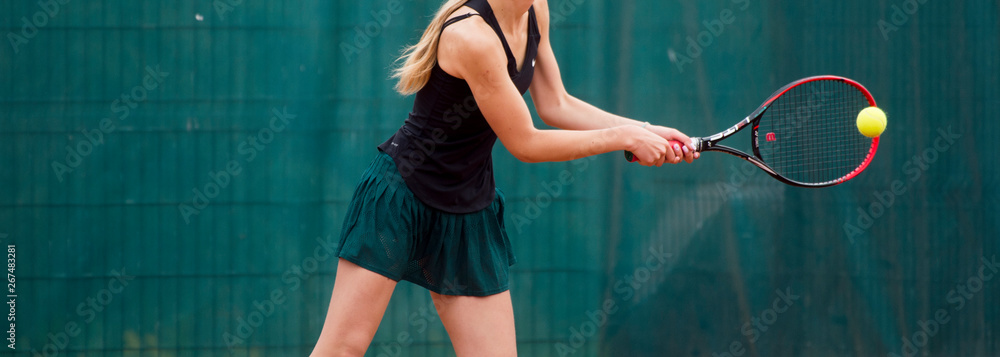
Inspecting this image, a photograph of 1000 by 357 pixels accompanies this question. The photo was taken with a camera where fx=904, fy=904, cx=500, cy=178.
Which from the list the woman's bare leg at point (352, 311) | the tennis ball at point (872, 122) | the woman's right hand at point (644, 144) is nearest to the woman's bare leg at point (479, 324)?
the woman's bare leg at point (352, 311)

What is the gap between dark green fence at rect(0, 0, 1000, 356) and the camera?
4.11 meters

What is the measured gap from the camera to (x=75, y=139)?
13.4 feet

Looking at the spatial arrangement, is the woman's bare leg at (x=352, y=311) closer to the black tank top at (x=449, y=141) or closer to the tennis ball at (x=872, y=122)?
the black tank top at (x=449, y=141)

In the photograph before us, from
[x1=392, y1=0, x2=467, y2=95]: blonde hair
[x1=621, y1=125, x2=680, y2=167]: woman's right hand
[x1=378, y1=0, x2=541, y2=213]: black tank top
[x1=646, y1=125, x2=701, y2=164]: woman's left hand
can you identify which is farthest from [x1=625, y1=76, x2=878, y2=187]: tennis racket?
[x1=392, y1=0, x2=467, y2=95]: blonde hair

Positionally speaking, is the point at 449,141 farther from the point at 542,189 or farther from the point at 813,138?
the point at 813,138

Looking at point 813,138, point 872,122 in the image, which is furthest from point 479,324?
point 813,138

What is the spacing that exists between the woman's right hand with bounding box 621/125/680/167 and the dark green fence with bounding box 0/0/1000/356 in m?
1.72

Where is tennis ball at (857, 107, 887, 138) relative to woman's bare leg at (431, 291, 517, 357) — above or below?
above

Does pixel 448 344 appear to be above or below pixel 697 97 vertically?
below

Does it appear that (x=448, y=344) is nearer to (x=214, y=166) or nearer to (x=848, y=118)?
(x=214, y=166)

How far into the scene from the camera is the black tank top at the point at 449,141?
2.42 m

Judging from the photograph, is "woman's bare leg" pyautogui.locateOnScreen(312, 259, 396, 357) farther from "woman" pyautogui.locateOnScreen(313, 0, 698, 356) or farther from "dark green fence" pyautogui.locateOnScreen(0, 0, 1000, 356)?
"dark green fence" pyautogui.locateOnScreen(0, 0, 1000, 356)

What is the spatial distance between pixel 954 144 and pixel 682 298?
1.48 metres

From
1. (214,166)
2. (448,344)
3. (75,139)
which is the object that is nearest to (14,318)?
(75,139)
